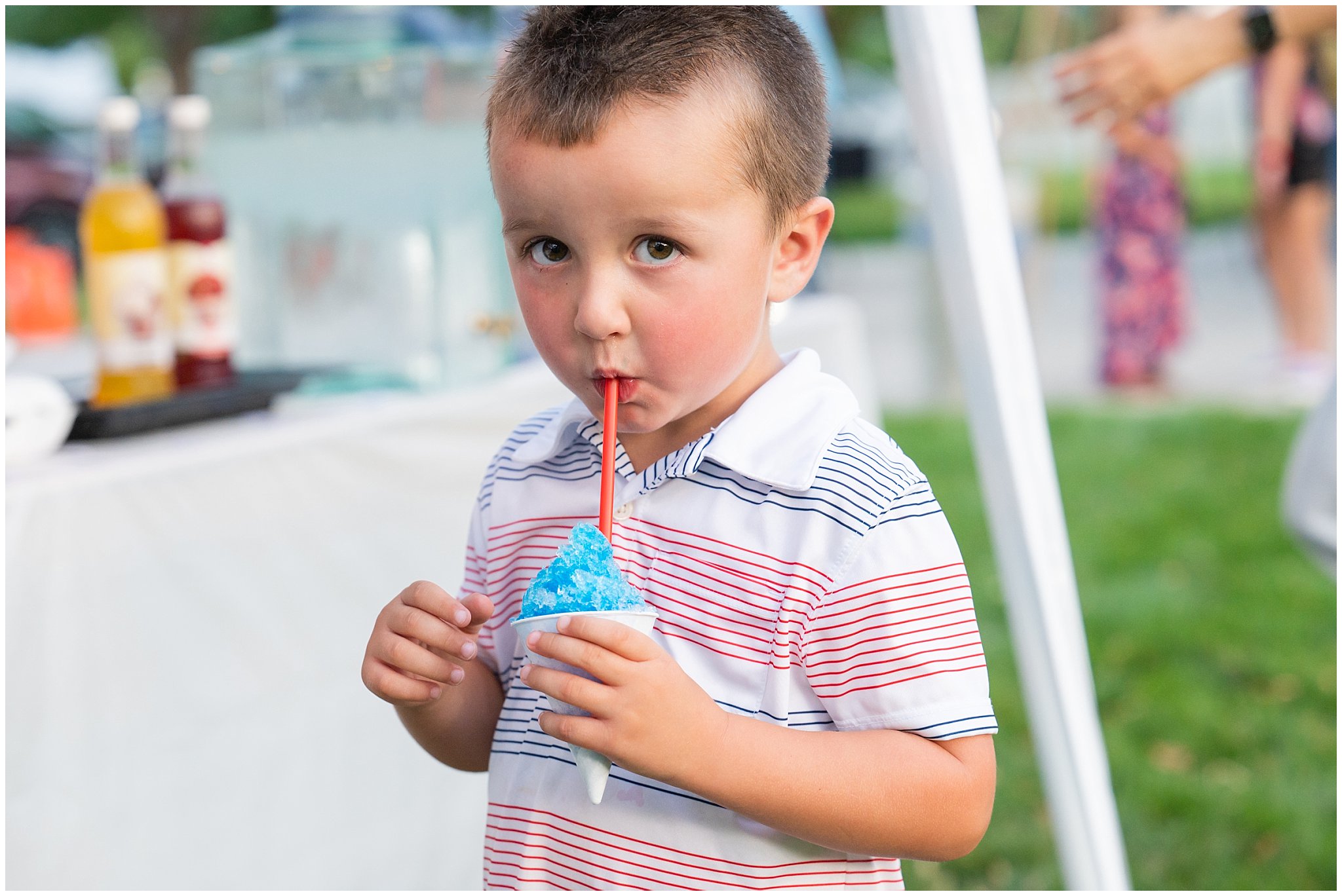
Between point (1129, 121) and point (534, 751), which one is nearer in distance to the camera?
point (534, 751)

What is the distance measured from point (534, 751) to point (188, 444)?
2.06 feet

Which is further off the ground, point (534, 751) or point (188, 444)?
point (188, 444)

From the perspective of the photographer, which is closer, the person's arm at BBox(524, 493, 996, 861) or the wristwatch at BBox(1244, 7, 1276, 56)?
the person's arm at BBox(524, 493, 996, 861)

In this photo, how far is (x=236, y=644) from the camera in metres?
1.33

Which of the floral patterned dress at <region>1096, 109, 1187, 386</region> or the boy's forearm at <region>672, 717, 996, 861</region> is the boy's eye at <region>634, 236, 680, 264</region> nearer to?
the boy's forearm at <region>672, 717, 996, 861</region>

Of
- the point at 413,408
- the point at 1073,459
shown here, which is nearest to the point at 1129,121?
the point at 413,408

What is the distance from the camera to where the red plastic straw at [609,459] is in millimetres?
729

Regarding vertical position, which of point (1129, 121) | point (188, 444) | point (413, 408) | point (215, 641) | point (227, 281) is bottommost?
point (215, 641)

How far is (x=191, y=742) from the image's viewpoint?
129cm

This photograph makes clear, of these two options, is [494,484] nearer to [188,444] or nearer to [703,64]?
[703,64]

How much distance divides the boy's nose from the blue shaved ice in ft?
0.36

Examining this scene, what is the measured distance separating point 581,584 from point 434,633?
0.44 feet

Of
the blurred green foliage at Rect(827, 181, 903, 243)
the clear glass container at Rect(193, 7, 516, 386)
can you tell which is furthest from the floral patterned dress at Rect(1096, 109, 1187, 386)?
the clear glass container at Rect(193, 7, 516, 386)

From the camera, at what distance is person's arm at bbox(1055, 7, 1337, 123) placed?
55.8 inches
